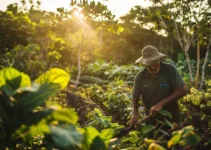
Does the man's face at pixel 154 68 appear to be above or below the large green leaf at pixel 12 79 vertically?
below

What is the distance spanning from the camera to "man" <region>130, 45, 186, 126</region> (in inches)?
142

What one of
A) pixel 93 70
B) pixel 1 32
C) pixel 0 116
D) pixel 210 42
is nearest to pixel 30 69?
pixel 93 70

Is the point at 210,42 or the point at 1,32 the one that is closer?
the point at 1,32

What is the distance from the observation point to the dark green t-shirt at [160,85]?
143 inches

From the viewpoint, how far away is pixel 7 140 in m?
1.30

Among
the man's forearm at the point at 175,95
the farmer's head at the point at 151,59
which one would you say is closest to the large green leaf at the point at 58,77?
the man's forearm at the point at 175,95

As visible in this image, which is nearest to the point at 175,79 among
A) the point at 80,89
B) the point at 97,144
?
the point at 97,144

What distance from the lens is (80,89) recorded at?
1271cm

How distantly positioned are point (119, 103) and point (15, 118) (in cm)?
647

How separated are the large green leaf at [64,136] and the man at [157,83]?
2512mm

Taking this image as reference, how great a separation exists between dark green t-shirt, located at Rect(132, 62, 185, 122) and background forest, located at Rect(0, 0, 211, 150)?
16 cm

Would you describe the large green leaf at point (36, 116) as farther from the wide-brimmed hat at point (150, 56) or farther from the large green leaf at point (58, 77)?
the wide-brimmed hat at point (150, 56)

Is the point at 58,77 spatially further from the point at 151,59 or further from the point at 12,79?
the point at 151,59

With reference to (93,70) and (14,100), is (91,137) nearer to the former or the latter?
(14,100)
